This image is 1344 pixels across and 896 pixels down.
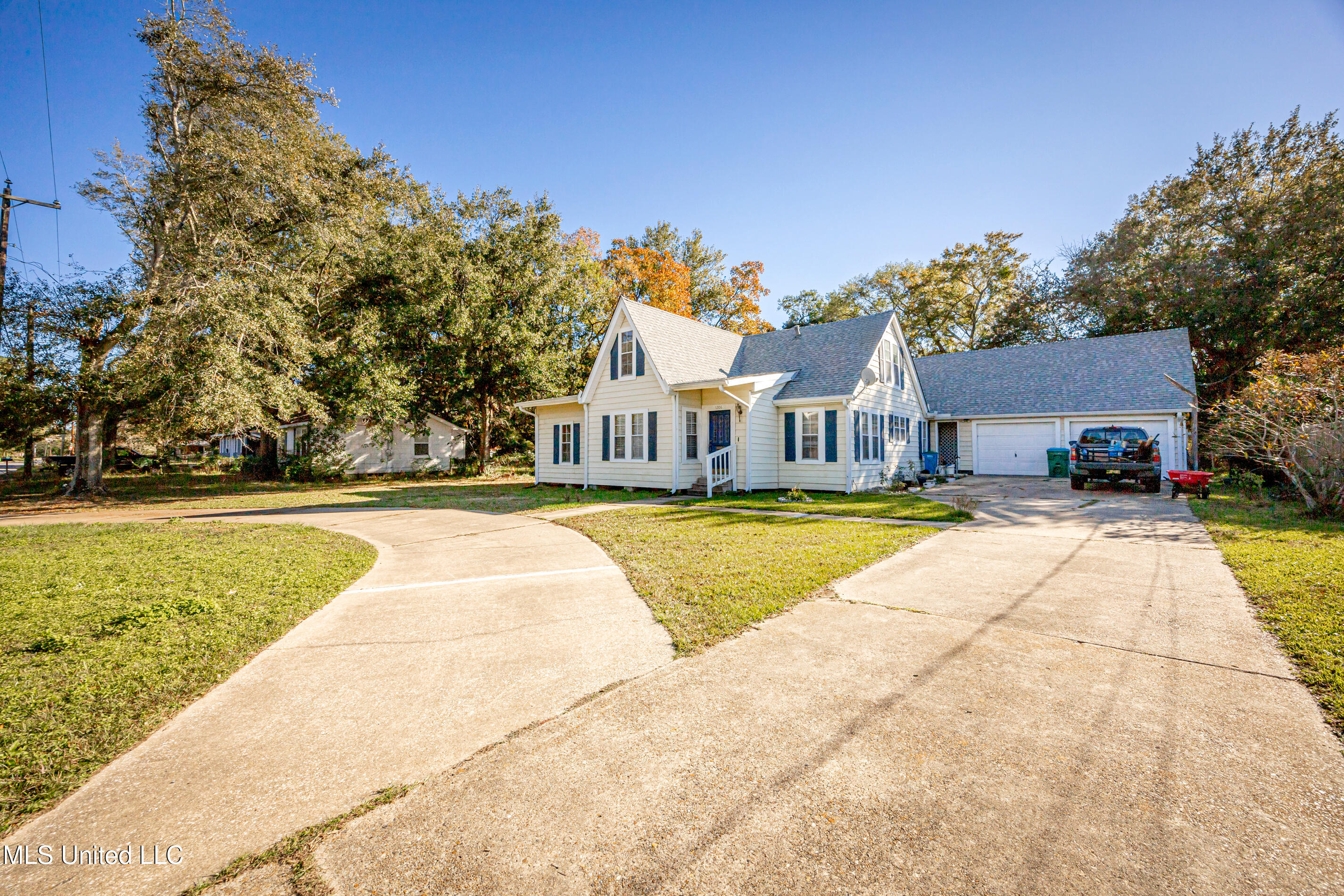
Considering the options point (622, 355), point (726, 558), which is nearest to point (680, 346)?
point (622, 355)

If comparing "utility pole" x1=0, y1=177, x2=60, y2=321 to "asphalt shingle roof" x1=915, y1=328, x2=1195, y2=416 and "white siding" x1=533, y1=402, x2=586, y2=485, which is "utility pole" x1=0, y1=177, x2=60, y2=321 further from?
"asphalt shingle roof" x1=915, y1=328, x2=1195, y2=416

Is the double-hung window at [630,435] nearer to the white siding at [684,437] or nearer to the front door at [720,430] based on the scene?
the white siding at [684,437]

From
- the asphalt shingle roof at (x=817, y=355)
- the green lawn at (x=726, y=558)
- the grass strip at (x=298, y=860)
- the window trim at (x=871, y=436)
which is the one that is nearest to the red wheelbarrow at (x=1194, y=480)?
the window trim at (x=871, y=436)

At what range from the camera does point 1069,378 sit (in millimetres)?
23219

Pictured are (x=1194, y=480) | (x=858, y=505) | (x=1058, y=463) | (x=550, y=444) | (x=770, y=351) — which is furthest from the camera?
(x=1058, y=463)

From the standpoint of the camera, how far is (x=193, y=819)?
226cm

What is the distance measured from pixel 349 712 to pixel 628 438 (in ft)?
47.3

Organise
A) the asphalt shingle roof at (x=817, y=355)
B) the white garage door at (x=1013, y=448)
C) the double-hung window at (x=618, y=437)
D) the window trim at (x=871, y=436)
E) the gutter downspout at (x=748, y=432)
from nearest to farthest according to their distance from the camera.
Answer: the gutter downspout at (x=748, y=432)
the window trim at (x=871, y=436)
the asphalt shingle roof at (x=817, y=355)
the double-hung window at (x=618, y=437)
the white garage door at (x=1013, y=448)

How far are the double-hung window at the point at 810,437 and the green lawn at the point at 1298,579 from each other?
824cm

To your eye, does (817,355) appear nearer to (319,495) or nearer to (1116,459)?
(1116,459)

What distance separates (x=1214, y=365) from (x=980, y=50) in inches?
1032

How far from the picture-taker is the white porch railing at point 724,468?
15.7m

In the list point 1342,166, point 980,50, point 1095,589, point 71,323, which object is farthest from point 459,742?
point 1342,166

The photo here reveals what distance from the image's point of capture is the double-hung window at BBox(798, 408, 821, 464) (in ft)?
52.9
